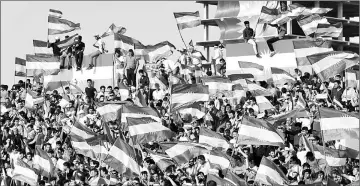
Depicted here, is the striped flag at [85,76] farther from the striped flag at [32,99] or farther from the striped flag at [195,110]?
the striped flag at [195,110]

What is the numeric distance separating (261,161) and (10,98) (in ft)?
54.3

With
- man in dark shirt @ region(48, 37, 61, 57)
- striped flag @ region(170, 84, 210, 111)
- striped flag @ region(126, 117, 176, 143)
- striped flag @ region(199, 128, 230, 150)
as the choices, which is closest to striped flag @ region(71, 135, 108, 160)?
striped flag @ region(126, 117, 176, 143)

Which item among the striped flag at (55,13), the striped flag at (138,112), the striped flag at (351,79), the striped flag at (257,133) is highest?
the striped flag at (55,13)

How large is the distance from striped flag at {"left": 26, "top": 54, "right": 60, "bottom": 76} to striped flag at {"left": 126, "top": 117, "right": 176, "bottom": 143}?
36.0ft

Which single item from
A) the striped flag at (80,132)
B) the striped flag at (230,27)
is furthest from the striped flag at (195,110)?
the striped flag at (230,27)

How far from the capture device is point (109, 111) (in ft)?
138

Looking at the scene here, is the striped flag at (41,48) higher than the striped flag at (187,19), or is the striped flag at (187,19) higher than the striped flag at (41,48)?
the striped flag at (187,19)

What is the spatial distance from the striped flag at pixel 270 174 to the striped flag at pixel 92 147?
287 inches

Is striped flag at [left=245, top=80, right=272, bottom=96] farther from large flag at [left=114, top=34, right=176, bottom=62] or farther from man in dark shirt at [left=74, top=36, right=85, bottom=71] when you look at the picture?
man in dark shirt at [left=74, top=36, right=85, bottom=71]

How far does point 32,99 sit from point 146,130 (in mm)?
9435

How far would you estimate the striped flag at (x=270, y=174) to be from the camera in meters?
34.6

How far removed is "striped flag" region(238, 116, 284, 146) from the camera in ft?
118

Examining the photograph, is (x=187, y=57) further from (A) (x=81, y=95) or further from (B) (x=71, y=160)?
(B) (x=71, y=160)

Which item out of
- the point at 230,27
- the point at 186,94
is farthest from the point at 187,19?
the point at 230,27
